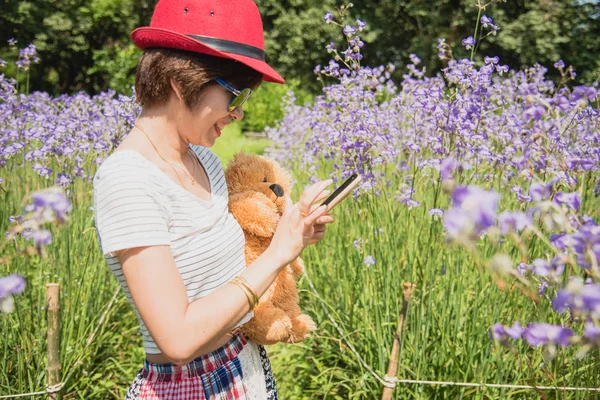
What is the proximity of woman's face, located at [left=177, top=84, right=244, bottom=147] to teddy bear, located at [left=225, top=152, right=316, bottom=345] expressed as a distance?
380 millimetres

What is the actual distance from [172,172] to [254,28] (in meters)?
0.42

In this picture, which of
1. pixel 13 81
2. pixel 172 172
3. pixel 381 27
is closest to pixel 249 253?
pixel 172 172

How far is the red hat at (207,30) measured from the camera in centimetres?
135

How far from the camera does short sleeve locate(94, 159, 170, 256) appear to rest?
3.93 ft

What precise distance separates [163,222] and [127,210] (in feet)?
0.27

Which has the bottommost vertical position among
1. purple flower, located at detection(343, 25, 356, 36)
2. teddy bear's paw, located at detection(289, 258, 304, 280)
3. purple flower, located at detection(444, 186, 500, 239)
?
teddy bear's paw, located at detection(289, 258, 304, 280)

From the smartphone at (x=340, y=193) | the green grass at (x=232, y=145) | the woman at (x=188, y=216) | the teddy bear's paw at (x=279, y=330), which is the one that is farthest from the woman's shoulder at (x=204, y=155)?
the green grass at (x=232, y=145)

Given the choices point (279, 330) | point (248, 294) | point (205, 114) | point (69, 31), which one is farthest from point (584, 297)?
point (69, 31)

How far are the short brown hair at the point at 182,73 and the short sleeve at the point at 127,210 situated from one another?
0.23 meters

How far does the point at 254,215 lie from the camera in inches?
69.2

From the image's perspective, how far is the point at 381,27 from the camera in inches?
835

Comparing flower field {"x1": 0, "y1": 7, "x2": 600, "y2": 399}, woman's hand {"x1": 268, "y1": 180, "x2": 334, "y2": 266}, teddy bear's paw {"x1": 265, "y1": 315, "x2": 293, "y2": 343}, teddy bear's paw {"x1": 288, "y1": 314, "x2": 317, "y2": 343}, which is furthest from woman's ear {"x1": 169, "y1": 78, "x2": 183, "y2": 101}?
flower field {"x1": 0, "y1": 7, "x2": 600, "y2": 399}

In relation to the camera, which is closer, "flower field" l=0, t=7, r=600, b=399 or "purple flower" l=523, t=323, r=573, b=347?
"purple flower" l=523, t=323, r=573, b=347

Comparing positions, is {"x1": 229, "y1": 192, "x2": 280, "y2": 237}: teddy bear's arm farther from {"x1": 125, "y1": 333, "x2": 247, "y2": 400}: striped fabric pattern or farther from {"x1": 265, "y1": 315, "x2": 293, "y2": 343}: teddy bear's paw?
{"x1": 125, "y1": 333, "x2": 247, "y2": 400}: striped fabric pattern
